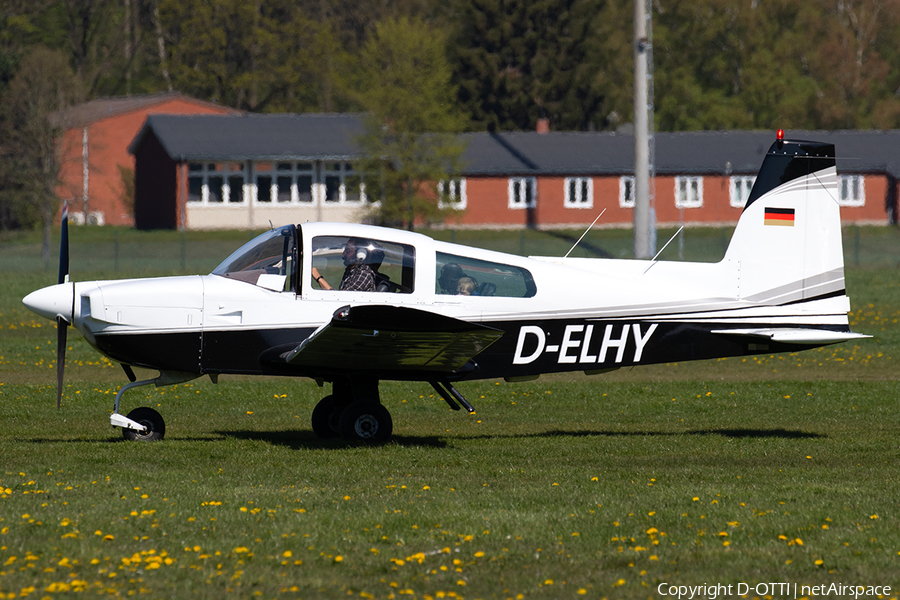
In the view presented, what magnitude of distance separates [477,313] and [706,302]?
2501 mm

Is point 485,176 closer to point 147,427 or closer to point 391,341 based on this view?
point 147,427

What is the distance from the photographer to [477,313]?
11.0 metres

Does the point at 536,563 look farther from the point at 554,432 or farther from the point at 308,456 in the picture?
the point at 554,432

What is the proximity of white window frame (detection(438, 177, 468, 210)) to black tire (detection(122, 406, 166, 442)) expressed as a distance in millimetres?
38660

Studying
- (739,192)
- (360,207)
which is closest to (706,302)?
(360,207)

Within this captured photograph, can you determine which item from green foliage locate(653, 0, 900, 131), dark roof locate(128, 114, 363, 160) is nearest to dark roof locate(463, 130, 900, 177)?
dark roof locate(128, 114, 363, 160)

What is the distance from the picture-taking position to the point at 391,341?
10.2 meters

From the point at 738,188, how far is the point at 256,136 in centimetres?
2493

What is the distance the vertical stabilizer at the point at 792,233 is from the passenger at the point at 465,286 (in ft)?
9.30

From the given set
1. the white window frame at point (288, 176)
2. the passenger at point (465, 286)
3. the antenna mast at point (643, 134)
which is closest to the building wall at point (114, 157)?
the white window frame at point (288, 176)

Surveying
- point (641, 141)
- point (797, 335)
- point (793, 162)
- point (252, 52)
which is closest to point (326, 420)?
point (797, 335)

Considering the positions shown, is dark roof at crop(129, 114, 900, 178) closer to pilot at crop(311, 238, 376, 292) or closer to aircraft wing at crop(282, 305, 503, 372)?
pilot at crop(311, 238, 376, 292)

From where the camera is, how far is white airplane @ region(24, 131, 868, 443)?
10602mm

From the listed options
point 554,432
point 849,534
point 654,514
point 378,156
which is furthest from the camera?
point 378,156
